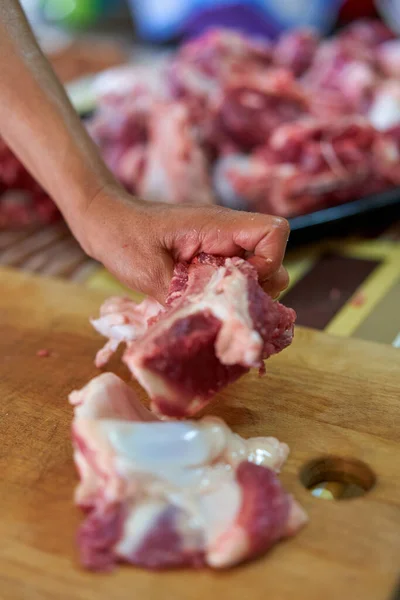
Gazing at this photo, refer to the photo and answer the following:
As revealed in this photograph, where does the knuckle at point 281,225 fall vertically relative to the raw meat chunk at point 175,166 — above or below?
above

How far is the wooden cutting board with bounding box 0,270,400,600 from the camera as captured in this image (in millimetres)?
1489

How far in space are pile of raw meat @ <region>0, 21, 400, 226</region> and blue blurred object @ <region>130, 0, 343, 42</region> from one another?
2430 millimetres

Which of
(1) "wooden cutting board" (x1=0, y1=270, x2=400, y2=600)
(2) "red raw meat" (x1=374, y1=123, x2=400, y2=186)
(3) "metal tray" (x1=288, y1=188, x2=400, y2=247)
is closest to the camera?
(1) "wooden cutting board" (x1=0, y1=270, x2=400, y2=600)

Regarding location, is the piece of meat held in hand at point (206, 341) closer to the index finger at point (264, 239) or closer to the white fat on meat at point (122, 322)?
the index finger at point (264, 239)

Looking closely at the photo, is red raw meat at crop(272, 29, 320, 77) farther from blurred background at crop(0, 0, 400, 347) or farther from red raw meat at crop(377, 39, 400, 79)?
red raw meat at crop(377, 39, 400, 79)

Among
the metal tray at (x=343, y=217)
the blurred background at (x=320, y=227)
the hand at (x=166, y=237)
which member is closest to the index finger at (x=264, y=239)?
the hand at (x=166, y=237)

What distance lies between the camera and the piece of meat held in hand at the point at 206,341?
1.73 m

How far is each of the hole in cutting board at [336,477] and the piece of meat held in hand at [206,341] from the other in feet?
0.93

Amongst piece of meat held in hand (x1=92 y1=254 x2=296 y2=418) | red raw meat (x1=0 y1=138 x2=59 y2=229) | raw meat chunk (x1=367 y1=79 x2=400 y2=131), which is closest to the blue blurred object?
raw meat chunk (x1=367 y1=79 x2=400 y2=131)

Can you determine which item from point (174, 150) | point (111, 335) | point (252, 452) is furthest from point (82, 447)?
point (174, 150)

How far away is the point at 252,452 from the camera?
1.79 metres

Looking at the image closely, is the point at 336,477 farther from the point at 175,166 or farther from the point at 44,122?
the point at 175,166

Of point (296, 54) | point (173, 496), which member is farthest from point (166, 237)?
point (296, 54)

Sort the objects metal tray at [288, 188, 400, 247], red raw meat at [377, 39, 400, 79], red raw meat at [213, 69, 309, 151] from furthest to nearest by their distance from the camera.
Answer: red raw meat at [377, 39, 400, 79]
red raw meat at [213, 69, 309, 151]
metal tray at [288, 188, 400, 247]
